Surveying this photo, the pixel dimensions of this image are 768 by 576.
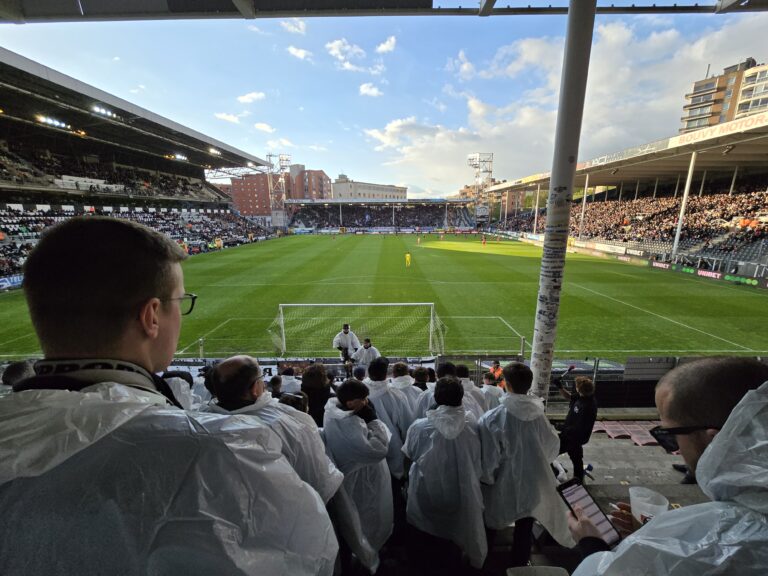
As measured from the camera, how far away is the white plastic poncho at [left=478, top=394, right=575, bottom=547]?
10.7ft

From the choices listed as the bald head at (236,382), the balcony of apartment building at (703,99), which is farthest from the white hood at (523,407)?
the balcony of apartment building at (703,99)

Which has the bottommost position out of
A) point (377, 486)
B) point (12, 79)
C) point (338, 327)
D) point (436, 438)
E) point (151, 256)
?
point (338, 327)

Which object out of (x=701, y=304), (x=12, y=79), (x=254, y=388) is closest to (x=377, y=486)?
(x=254, y=388)

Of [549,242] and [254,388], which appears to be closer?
[254,388]

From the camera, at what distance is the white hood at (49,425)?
73 cm

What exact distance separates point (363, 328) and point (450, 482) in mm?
10395

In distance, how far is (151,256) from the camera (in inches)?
48.2

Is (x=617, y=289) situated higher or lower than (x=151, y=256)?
lower

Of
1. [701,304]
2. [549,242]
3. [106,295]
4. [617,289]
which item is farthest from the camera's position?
[617,289]

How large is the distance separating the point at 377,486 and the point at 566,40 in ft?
18.7

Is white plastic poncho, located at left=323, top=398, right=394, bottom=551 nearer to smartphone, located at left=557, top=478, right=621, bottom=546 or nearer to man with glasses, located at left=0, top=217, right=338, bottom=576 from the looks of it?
smartphone, located at left=557, top=478, right=621, bottom=546

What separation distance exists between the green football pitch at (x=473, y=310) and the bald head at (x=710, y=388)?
28.9ft

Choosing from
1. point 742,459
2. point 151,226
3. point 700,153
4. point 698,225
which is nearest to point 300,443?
point 742,459

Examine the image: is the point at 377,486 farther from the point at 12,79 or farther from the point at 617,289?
the point at 12,79
